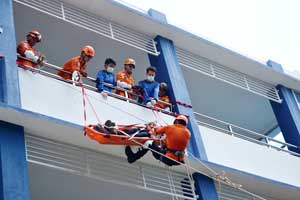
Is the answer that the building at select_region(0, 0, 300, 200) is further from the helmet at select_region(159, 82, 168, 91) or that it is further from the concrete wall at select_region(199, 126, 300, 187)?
the helmet at select_region(159, 82, 168, 91)

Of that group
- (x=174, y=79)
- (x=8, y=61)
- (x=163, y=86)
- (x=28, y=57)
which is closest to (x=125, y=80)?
(x=163, y=86)

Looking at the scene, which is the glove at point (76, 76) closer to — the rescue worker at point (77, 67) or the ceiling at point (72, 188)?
the rescue worker at point (77, 67)

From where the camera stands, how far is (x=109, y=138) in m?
8.56

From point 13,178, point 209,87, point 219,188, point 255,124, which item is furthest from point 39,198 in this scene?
point 255,124

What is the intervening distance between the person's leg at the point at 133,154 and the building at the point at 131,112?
393 millimetres

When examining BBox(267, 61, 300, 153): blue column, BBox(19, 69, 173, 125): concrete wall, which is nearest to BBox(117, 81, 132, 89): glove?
BBox(19, 69, 173, 125): concrete wall

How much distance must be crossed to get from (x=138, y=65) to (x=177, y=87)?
167 centimetres

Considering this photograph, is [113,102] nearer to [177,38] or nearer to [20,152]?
[20,152]

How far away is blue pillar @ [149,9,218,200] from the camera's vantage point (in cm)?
1026

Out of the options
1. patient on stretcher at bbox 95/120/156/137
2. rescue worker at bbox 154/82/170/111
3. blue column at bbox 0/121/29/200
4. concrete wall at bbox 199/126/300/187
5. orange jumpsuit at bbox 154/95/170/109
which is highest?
rescue worker at bbox 154/82/170/111

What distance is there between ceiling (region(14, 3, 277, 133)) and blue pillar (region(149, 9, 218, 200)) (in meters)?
0.65

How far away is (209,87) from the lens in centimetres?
1434

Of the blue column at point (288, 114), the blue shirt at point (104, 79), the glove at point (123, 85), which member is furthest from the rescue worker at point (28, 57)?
the blue column at point (288, 114)

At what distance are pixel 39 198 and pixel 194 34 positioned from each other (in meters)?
4.94
